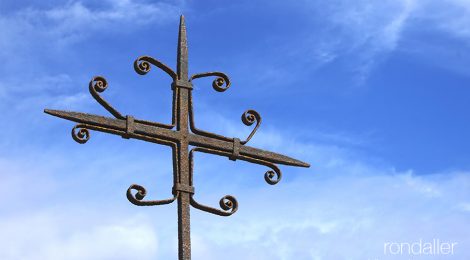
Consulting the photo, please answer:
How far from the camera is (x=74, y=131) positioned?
7.55m

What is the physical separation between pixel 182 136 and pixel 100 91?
755mm

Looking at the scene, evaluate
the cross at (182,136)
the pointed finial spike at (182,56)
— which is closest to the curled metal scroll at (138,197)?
the cross at (182,136)

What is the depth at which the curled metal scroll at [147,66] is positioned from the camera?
26.4 ft

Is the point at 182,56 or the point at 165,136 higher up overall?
the point at 182,56

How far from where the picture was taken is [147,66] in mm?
8109

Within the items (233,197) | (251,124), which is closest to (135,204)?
(233,197)

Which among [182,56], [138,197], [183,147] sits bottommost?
[138,197]

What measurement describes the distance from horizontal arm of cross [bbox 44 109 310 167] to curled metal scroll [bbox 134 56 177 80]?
0.45 m

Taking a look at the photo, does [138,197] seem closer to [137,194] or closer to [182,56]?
[137,194]

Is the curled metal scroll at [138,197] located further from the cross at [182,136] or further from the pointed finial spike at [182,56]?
the pointed finial spike at [182,56]

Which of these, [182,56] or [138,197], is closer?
[138,197]

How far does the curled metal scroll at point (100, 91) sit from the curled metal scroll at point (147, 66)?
1.08 ft

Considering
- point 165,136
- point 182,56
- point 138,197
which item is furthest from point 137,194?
point 182,56

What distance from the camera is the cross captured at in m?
7.62
